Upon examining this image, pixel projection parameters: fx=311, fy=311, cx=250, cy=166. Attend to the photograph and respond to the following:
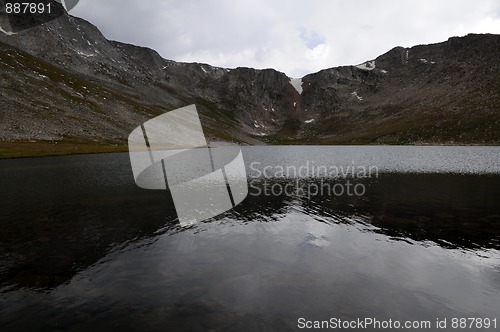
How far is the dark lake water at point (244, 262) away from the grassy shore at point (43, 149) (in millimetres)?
56040

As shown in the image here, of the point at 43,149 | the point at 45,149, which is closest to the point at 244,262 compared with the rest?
the point at 43,149

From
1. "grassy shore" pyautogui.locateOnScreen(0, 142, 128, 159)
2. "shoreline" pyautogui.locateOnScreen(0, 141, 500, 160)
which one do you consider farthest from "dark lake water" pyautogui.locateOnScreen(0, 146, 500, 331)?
"grassy shore" pyautogui.locateOnScreen(0, 142, 128, 159)

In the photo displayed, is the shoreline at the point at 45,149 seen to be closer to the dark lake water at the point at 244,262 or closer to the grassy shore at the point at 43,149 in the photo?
the grassy shore at the point at 43,149

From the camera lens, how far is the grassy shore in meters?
87.4

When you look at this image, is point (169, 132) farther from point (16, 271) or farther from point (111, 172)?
point (16, 271)

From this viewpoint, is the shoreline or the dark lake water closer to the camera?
the dark lake water

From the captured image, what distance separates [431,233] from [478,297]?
37.2 feet

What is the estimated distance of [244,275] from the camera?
19.6 metres

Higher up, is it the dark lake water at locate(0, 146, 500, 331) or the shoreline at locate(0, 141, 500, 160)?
the shoreline at locate(0, 141, 500, 160)

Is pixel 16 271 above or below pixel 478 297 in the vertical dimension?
above

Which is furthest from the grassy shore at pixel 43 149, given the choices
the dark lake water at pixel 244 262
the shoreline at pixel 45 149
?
the dark lake water at pixel 244 262

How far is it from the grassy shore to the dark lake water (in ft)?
184

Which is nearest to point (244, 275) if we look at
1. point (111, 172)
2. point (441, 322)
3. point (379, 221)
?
point (441, 322)

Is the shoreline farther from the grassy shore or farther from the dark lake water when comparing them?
the dark lake water
